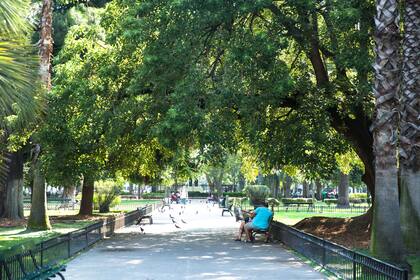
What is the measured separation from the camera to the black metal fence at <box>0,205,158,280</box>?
9.62m

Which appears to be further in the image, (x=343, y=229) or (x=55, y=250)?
(x=343, y=229)

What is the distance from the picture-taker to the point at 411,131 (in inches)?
570

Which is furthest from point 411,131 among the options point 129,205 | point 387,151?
point 129,205

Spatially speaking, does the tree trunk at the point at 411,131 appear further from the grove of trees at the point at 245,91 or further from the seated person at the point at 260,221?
the seated person at the point at 260,221

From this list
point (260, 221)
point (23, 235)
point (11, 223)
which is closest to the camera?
point (260, 221)

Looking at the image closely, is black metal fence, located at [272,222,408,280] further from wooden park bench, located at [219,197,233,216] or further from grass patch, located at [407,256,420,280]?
wooden park bench, located at [219,197,233,216]

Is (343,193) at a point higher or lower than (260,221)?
higher

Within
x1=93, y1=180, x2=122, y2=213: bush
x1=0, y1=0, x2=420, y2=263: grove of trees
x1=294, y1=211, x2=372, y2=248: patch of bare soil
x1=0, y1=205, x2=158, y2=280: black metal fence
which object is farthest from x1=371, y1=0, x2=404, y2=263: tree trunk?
x1=93, y1=180, x2=122, y2=213: bush

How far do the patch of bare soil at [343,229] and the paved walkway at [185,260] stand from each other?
2.30 meters

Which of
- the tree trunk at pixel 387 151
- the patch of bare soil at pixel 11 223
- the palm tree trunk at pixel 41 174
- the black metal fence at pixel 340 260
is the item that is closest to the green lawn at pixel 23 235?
the palm tree trunk at pixel 41 174

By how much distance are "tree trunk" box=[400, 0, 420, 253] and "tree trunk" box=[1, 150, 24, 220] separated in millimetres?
19257

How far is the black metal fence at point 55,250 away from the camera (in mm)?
9625

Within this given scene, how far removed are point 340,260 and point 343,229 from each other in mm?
9870

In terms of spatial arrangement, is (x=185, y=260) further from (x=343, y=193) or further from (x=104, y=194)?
(x=343, y=193)
